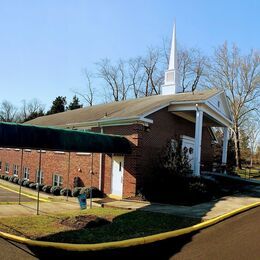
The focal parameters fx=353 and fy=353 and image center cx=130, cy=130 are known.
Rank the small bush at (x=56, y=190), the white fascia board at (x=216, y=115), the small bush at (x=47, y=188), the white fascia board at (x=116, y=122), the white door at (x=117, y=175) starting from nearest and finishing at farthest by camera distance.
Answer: the white fascia board at (x=116, y=122), the white door at (x=117, y=175), the white fascia board at (x=216, y=115), the small bush at (x=56, y=190), the small bush at (x=47, y=188)

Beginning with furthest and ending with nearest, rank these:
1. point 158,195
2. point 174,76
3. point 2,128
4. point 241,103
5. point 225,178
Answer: point 241,103
point 174,76
point 225,178
point 158,195
point 2,128

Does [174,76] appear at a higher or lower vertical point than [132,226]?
higher

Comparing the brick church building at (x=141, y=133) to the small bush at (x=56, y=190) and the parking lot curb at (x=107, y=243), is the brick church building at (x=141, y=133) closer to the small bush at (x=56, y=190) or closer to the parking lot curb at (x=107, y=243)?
the small bush at (x=56, y=190)

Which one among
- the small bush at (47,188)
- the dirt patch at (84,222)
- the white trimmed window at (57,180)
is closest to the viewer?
the dirt patch at (84,222)

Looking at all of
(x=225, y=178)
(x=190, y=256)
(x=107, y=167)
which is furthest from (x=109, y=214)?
(x=225, y=178)

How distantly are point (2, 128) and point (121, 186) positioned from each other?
8383 millimetres

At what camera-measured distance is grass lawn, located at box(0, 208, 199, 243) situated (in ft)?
30.7

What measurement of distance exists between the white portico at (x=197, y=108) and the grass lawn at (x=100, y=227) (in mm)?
8153

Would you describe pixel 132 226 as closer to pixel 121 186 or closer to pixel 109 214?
pixel 109 214

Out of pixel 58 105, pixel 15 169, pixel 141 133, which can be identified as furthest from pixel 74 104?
pixel 141 133

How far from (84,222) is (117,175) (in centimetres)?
861

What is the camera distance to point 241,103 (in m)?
44.7

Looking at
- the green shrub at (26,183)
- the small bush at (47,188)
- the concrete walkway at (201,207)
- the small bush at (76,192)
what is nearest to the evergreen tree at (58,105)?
the green shrub at (26,183)

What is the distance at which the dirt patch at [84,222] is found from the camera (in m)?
10.7
